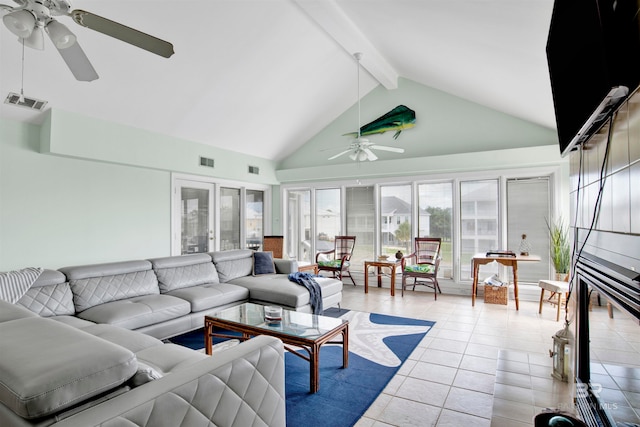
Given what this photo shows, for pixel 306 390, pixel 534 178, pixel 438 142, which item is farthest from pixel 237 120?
pixel 534 178

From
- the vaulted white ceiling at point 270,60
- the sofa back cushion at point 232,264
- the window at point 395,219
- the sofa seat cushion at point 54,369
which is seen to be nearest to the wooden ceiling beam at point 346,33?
the vaulted white ceiling at point 270,60

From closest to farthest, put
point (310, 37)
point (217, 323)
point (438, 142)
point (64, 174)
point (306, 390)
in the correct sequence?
point (306, 390) < point (217, 323) < point (64, 174) < point (310, 37) < point (438, 142)

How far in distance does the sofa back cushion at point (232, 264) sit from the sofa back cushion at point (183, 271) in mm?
86

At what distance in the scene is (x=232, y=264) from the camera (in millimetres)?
4863

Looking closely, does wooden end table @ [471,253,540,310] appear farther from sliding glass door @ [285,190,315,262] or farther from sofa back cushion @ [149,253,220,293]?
sofa back cushion @ [149,253,220,293]

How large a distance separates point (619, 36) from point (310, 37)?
4012 millimetres

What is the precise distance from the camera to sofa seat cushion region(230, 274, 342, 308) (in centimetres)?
393

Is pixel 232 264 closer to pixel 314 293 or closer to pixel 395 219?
pixel 314 293

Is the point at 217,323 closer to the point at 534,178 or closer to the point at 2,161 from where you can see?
the point at 2,161

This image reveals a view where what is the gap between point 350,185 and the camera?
6938 millimetres

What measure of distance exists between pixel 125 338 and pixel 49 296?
1221mm

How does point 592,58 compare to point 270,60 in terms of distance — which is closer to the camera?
point 592,58

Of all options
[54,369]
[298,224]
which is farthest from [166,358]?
[298,224]

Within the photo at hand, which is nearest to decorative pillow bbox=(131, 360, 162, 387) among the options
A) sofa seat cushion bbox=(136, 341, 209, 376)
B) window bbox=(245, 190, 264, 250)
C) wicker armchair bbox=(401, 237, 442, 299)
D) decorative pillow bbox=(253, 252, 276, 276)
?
sofa seat cushion bbox=(136, 341, 209, 376)
